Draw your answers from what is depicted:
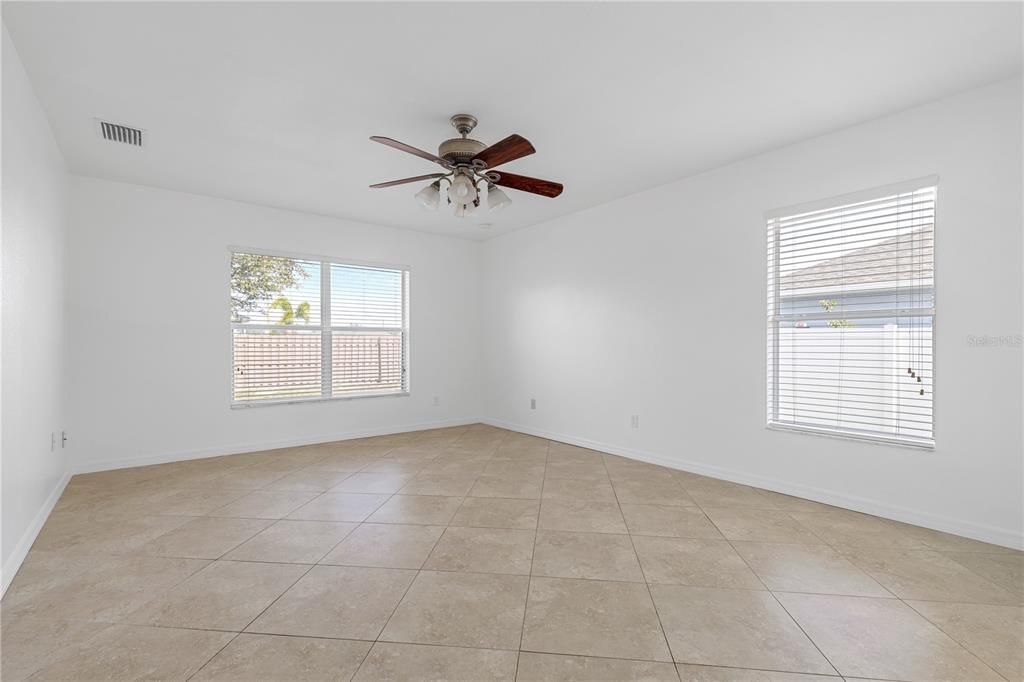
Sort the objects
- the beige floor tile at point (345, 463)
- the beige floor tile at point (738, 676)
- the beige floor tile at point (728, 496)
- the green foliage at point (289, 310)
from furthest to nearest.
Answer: the green foliage at point (289, 310)
the beige floor tile at point (345, 463)
the beige floor tile at point (728, 496)
the beige floor tile at point (738, 676)

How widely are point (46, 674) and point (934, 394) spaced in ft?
14.6

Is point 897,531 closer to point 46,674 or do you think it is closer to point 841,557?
point 841,557

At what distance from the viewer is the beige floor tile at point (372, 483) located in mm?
3650

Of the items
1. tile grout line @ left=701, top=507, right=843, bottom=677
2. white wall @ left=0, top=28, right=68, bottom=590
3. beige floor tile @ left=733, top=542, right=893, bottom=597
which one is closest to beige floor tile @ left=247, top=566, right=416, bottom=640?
white wall @ left=0, top=28, right=68, bottom=590


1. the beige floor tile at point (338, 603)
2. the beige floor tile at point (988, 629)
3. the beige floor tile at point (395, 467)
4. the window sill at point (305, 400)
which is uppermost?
the window sill at point (305, 400)

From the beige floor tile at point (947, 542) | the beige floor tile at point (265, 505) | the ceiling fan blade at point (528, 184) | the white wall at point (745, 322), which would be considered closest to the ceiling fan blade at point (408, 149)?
the ceiling fan blade at point (528, 184)

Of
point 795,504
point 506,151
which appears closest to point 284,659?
point 506,151

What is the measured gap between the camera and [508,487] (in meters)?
3.74

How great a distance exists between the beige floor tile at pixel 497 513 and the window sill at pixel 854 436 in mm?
1966

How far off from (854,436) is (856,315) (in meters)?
0.83

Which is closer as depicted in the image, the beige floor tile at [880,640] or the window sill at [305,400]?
the beige floor tile at [880,640]

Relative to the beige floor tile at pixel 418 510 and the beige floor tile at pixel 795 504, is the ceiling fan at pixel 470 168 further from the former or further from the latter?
the beige floor tile at pixel 795 504

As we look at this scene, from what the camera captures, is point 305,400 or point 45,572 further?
point 305,400

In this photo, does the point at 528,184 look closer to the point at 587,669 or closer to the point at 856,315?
the point at 856,315
